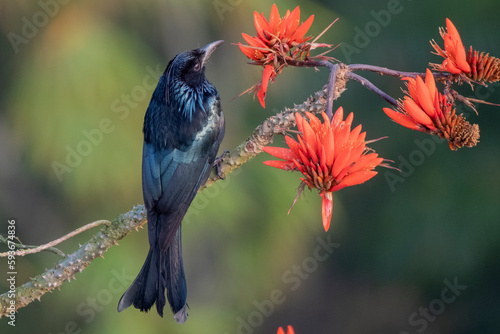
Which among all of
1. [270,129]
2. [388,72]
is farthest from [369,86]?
[270,129]

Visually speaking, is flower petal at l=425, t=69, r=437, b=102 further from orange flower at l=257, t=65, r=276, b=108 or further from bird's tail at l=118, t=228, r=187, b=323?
bird's tail at l=118, t=228, r=187, b=323

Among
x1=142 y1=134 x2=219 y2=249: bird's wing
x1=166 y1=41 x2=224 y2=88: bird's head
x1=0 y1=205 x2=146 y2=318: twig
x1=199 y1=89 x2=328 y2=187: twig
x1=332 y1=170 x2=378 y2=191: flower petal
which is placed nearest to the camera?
x1=332 y1=170 x2=378 y2=191: flower petal

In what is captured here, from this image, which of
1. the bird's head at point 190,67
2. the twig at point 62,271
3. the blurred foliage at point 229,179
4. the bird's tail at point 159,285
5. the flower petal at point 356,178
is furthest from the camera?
the blurred foliage at point 229,179

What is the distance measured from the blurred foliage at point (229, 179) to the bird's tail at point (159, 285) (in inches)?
68.6

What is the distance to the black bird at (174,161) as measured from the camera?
1.69 meters

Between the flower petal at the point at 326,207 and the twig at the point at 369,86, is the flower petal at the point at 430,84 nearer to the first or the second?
the twig at the point at 369,86

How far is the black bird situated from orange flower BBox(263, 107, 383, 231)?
0.65 m

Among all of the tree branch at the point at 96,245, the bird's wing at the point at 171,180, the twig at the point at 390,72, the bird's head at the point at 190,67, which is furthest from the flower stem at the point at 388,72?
the bird's head at the point at 190,67

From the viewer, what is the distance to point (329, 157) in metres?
1.02

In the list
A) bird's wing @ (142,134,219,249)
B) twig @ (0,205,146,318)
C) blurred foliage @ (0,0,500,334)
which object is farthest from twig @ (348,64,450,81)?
blurred foliage @ (0,0,500,334)

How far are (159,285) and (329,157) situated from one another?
2.71 ft

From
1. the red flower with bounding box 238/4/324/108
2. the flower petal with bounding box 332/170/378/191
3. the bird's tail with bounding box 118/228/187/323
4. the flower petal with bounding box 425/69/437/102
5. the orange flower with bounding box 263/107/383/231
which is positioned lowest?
the bird's tail with bounding box 118/228/187/323

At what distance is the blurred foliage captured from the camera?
134 inches

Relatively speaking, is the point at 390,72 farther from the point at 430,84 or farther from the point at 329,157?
the point at 329,157
